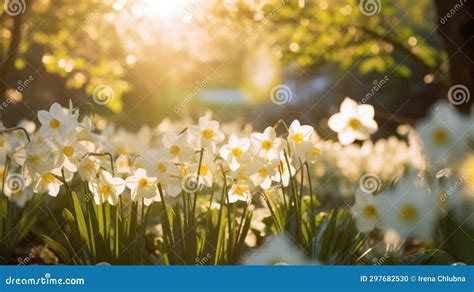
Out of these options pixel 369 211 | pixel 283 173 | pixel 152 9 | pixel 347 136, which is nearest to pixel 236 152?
pixel 283 173

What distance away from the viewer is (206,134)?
2.28 m

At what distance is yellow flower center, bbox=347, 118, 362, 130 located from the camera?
238 centimetres

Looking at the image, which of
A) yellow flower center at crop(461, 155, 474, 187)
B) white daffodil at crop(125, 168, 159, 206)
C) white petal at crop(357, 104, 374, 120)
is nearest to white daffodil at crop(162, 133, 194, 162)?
white daffodil at crop(125, 168, 159, 206)

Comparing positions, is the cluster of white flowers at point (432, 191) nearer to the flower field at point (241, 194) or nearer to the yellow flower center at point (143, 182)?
the flower field at point (241, 194)

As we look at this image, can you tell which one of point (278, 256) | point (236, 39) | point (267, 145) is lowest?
point (278, 256)

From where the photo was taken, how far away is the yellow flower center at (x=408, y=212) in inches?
92.0

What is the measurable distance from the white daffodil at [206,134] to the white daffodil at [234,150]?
45 mm

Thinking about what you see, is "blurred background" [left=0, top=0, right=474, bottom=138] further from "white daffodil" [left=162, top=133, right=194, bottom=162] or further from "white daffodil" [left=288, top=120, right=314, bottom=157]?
"white daffodil" [left=162, top=133, right=194, bottom=162]

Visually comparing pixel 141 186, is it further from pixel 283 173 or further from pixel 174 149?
pixel 283 173

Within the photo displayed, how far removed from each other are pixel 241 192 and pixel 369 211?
1.63ft

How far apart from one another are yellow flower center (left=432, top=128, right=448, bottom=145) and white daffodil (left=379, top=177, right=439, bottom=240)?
23 centimetres

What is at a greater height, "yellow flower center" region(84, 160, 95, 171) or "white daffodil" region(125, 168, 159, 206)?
"white daffodil" region(125, 168, 159, 206)

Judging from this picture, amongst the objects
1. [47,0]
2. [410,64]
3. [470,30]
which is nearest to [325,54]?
[470,30]

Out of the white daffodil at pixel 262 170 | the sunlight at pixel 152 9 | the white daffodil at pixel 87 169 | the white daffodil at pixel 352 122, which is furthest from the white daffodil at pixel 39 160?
the sunlight at pixel 152 9
